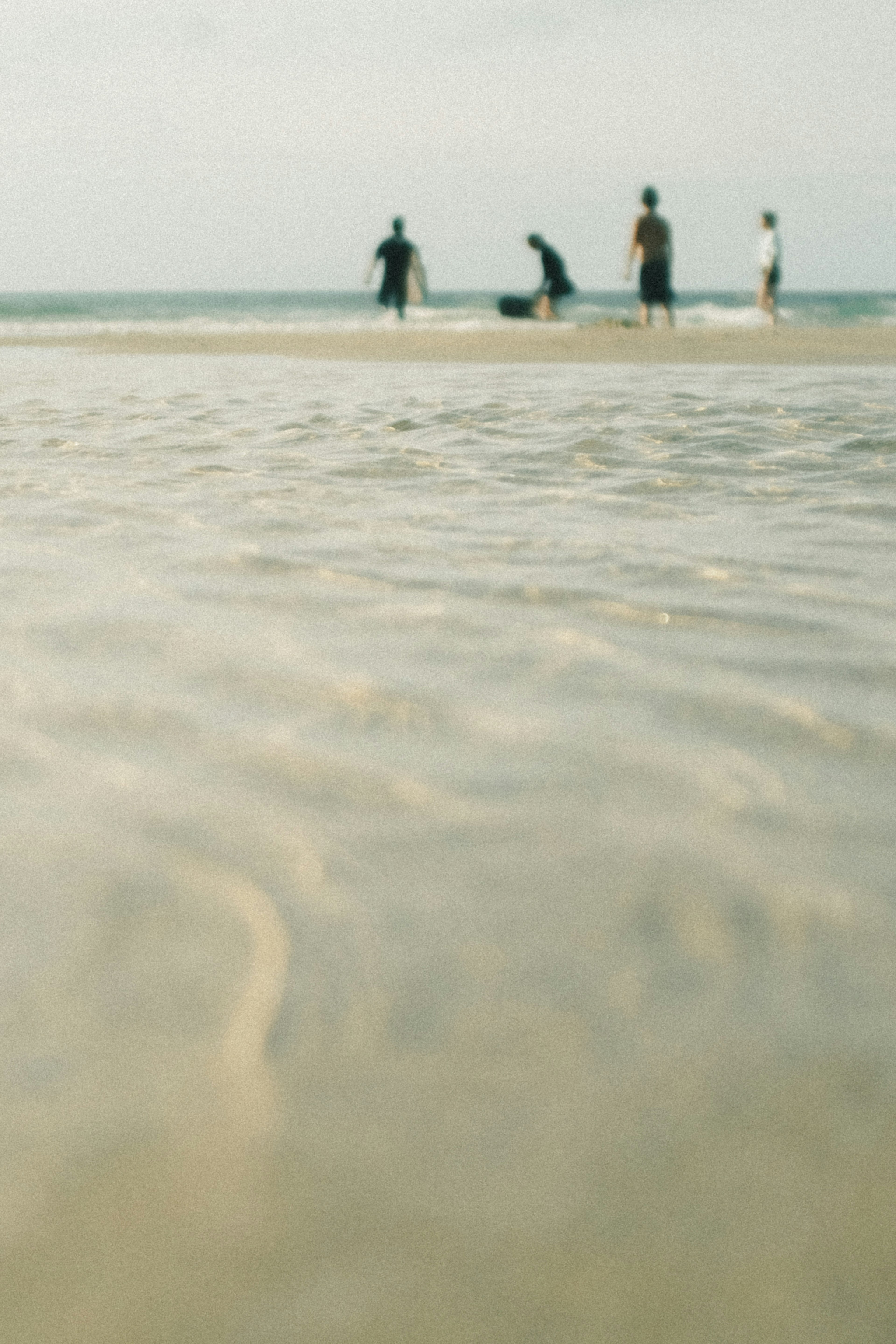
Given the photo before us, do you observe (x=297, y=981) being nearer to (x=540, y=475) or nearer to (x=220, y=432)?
(x=540, y=475)

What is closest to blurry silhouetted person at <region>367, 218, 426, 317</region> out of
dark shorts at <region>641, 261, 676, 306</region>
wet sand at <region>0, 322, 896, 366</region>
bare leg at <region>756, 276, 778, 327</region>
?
wet sand at <region>0, 322, 896, 366</region>

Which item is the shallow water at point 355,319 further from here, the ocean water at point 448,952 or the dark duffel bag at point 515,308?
the ocean water at point 448,952

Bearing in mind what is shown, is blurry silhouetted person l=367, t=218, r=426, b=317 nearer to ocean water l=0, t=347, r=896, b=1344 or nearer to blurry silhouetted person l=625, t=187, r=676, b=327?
blurry silhouetted person l=625, t=187, r=676, b=327

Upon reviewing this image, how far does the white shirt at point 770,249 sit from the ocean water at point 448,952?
14.4 m

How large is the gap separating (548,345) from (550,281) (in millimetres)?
3810

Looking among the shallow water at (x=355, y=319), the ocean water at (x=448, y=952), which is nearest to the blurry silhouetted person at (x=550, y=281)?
the shallow water at (x=355, y=319)

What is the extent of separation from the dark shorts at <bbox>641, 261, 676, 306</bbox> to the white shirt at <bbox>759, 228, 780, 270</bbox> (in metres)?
2.29

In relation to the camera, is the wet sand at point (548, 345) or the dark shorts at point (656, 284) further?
the dark shorts at point (656, 284)

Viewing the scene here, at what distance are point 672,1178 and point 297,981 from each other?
43 centimetres

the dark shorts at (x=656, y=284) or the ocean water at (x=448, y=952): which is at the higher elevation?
the dark shorts at (x=656, y=284)

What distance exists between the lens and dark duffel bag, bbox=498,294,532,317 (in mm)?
A: 16797

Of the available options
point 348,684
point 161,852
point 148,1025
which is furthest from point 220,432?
point 148,1025

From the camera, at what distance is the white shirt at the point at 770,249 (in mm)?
15648

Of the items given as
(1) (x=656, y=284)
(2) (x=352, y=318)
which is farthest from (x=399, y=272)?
(2) (x=352, y=318)
